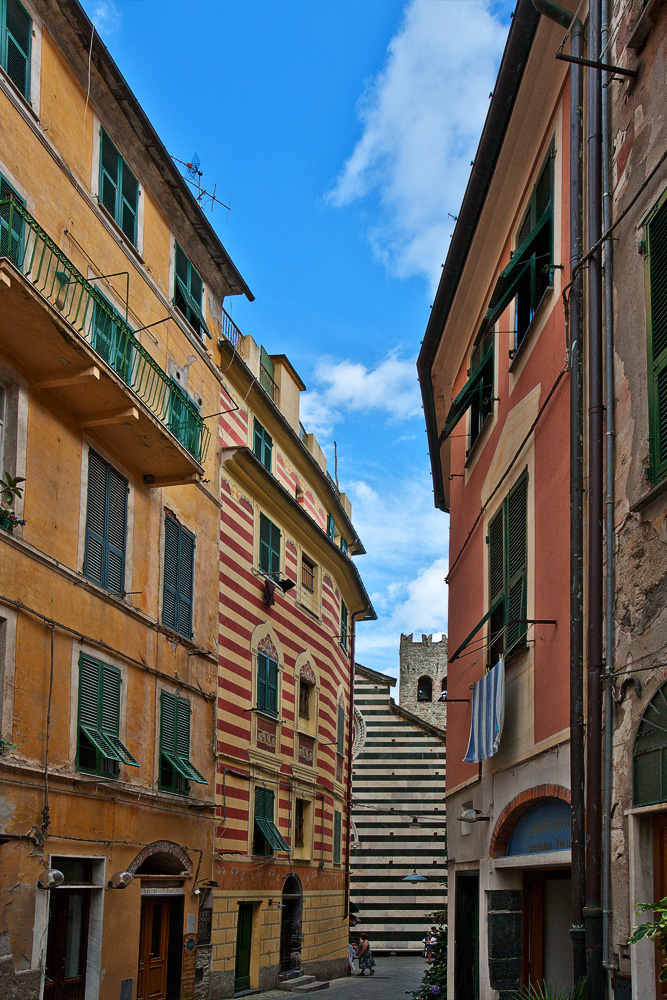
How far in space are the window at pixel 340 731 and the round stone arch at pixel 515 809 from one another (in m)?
18.3

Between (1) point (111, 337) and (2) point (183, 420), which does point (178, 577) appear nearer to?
(2) point (183, 420)

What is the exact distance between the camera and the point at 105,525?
15.4 metres

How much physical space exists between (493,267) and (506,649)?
5.46 m

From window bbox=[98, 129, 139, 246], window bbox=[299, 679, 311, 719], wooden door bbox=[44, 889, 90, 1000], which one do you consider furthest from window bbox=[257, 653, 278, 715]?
window bbox=[98, 129, 139, 246]

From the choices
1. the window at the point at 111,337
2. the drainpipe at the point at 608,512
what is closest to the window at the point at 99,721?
the window at the point at 111,337

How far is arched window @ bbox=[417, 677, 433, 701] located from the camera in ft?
181

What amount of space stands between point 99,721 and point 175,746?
3.13 metres

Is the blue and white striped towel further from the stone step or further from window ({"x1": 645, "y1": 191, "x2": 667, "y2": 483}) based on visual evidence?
the stone step

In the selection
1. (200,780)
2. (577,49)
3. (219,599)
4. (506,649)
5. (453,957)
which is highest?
(577,49)

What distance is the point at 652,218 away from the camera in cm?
754

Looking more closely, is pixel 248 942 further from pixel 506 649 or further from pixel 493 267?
pixel 493 267

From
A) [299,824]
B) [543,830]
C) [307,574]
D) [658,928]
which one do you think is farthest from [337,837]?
[658,928]

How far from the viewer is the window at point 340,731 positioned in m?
29.6

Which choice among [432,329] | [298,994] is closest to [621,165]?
[432,329]
